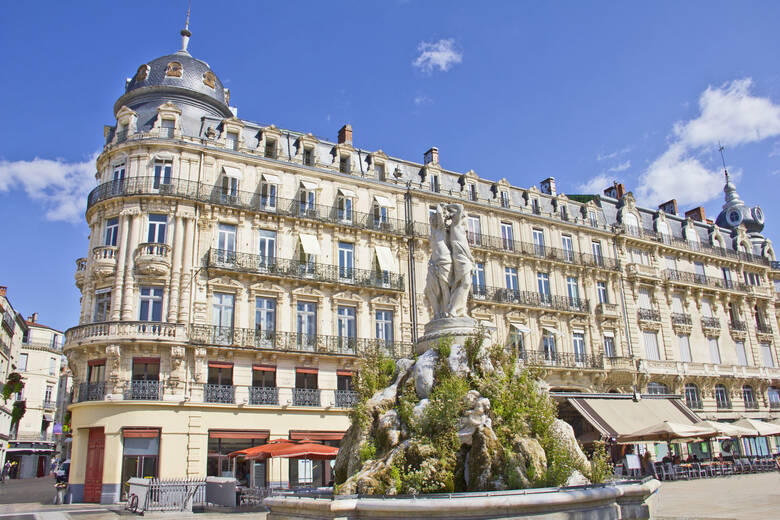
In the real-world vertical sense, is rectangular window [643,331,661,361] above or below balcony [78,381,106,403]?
above

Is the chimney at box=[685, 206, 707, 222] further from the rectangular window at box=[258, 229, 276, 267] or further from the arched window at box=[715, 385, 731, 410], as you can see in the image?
the rectangular window at box=[258, 229, 276, 267]

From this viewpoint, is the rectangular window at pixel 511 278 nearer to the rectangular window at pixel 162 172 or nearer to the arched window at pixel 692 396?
the arched window at pixel 692 396

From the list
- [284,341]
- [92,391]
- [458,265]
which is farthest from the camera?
[284,341]

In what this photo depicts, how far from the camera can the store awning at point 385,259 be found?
2853cm

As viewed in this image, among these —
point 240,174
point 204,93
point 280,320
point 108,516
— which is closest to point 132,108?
point 204,93

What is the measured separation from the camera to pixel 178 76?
1095 inches

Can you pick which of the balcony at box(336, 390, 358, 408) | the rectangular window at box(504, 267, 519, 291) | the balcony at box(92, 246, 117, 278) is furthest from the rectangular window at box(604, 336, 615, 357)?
the balcony at box(92, 246, 117, 278)

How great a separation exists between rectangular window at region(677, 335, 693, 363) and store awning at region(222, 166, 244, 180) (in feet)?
88.4

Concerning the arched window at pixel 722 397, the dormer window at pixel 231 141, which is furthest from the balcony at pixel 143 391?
the arched window at pixel 722 397

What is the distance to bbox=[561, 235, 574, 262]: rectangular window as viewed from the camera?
34.6 m

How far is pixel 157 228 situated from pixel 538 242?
65.4ft

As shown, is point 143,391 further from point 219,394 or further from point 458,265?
point 458,265

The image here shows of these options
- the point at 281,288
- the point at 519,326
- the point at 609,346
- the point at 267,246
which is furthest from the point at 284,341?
the point at 609,346

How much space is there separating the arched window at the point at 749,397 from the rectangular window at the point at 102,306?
35933 millimetres
